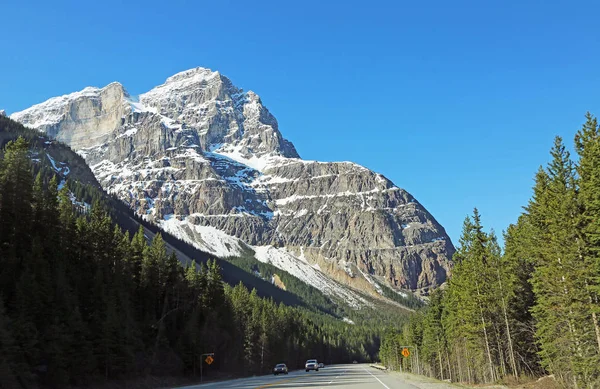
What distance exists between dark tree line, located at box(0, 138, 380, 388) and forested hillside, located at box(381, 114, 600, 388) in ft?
113

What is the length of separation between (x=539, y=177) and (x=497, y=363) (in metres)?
27.9

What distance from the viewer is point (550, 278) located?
3128cm

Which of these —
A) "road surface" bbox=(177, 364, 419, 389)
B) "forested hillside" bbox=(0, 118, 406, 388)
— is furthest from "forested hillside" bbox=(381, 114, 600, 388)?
"forested hillside" bbox=(0, 118, 406, 388)

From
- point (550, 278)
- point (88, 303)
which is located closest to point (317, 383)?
point (550, 278)

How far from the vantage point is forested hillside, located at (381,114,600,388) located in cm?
2836

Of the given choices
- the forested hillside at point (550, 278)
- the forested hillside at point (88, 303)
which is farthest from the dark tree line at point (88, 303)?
the forested hillside at point (550, 278)

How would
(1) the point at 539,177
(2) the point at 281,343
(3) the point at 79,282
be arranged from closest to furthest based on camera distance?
(1) the point at 539,177, (3) the point at 79,282, (2) the point at 281,343

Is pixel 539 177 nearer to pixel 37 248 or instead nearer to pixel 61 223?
pixel 37 248

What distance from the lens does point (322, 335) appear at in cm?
18762

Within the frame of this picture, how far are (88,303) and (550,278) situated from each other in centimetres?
4250

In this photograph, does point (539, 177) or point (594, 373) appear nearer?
point (594, 373)

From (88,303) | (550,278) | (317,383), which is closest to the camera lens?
(550,278)

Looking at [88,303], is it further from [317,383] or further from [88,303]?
[317,383]

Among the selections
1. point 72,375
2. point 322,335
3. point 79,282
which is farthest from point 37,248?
point 322,335
